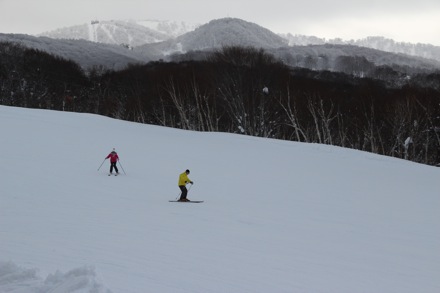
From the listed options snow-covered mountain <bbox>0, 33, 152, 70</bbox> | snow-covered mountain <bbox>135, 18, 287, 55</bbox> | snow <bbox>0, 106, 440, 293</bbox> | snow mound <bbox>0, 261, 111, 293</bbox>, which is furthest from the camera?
snow-covered mountain <bbox>135, 18, 287, 55</bbox>

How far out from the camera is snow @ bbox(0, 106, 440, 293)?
22.6 feet

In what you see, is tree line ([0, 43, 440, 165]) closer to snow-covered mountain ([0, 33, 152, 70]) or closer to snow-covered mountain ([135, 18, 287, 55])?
snow-covered mountain ([0, 33, 152, 70])

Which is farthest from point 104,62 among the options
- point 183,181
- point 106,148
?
point 183,181

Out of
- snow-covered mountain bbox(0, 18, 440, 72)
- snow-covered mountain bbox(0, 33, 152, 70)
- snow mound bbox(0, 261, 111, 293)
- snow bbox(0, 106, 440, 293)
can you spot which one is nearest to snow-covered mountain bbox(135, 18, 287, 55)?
snow-covered mountain bbox(0, 18, 440, 72)

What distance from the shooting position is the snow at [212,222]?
688cm

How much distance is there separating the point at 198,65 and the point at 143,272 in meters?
49.7

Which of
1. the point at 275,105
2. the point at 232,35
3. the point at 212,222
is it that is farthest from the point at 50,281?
the point at 232,35

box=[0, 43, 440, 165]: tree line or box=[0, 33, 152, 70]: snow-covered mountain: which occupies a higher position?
box=[0, 33, 152, 70]: snow-covered mountain

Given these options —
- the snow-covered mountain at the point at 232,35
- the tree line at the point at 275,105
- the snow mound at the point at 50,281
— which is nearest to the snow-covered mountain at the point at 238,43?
the snow-covered mountain at the point at 232,35

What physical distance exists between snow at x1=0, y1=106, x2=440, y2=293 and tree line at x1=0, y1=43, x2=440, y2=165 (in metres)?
17.6

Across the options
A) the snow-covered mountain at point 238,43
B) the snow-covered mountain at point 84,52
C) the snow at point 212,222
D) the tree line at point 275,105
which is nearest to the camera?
the snow at point 212,222

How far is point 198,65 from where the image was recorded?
54.9m

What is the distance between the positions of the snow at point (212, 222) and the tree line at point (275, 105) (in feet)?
57.6

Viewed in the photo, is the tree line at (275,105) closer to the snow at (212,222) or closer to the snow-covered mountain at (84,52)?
the snow at (212,222)
